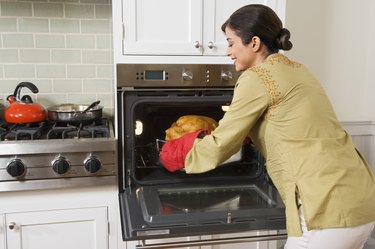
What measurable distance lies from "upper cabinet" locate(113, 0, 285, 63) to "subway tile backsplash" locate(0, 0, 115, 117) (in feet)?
1.82

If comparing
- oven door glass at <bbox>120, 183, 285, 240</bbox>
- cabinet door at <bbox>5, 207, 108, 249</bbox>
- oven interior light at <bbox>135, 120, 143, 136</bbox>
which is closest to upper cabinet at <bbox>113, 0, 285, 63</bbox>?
oven interior light at <bbox>135, 120, 143, 136</bbox>

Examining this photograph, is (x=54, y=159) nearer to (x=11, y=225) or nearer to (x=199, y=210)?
(x=11, y=225)

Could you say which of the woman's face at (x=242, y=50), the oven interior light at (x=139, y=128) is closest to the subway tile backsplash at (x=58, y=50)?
the oven interior light at (x=139, y=128)

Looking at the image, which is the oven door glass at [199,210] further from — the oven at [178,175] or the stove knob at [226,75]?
the stove knob at [226,75]

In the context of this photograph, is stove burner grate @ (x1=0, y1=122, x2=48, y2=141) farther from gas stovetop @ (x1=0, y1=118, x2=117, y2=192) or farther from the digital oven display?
the digital oven display

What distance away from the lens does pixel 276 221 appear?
52.2 inches

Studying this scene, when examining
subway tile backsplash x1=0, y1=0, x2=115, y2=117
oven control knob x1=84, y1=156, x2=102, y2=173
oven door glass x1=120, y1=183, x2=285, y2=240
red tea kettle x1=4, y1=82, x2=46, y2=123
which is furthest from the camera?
subway tile backsplash x1=0, y1=0, x2=115, y2=117

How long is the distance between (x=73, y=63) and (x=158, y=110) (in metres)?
0.58

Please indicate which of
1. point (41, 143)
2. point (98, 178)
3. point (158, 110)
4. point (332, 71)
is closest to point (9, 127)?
point (41, 143)

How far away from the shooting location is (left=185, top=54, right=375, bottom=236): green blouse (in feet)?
3.82

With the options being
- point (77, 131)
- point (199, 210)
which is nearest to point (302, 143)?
point (199, 210)

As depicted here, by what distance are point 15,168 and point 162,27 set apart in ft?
2.47

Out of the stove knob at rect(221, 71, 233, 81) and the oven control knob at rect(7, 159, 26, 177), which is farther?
the stove knob at rect(221, 71, 233, 81)

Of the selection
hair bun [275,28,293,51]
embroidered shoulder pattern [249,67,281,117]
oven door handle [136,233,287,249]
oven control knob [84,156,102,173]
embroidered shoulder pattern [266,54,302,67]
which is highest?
hair bun [275,28,293,51]
